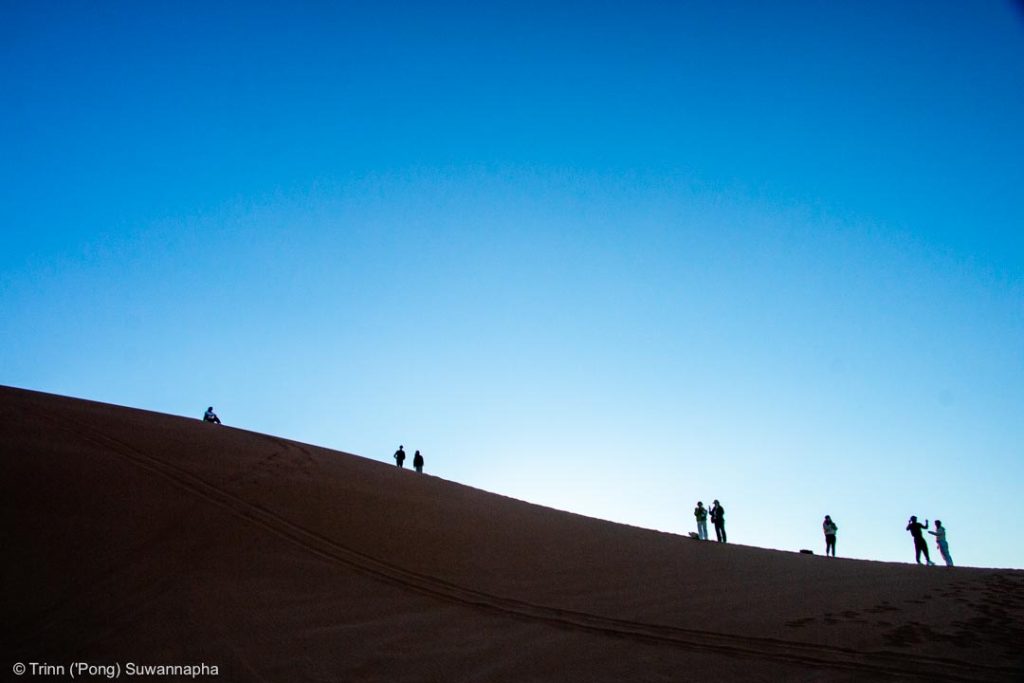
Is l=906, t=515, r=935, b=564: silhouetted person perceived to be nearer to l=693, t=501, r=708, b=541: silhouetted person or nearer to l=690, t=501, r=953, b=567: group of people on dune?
l=690, t=501, r=953, b=567: group of people on dune

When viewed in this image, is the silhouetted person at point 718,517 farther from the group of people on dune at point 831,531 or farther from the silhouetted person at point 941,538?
the silhouetted person at point 941,538

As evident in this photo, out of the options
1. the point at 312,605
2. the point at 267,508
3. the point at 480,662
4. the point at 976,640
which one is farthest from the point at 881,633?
the point at 267,508

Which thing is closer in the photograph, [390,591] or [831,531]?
[390,591]

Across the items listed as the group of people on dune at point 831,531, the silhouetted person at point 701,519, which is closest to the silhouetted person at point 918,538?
the group of people on dune at point 831,531

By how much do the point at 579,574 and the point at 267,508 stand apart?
5.16 m

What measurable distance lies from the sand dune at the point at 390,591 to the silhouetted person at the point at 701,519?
11.4ft

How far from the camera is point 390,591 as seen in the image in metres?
7.73

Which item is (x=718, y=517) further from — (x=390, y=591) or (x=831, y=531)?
(x=390, y=591)

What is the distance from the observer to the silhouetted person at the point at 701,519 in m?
16.3

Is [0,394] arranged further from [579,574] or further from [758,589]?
[758,589]

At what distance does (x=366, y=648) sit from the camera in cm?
594

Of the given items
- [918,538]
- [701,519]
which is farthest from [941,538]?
[701,519]

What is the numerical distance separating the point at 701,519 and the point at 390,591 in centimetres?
1109

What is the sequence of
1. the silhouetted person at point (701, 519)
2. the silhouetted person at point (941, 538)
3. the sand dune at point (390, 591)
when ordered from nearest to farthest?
1. the sand dune at point (390, 591)
2. the silhouetted person at point (941, 538)
3. the silhouetted person at point (701, 519)
